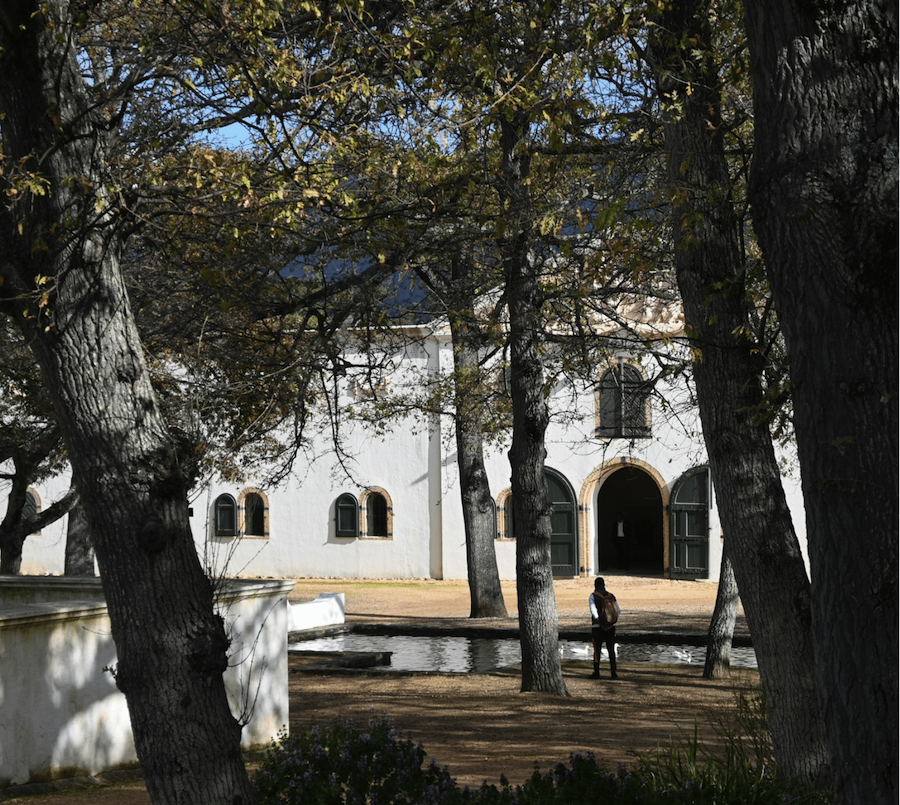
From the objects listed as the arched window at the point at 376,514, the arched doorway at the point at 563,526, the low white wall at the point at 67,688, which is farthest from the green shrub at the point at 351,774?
the arched window at the point at 376,514

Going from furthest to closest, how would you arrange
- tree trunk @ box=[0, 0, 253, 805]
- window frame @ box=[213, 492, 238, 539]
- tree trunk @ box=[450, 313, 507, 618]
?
window frame @ box=[213, 492, 238, 539]
tree trunk @ box=[450, 313, 507, 618]
tree trunk @ box=[0, 0, 253, 805]

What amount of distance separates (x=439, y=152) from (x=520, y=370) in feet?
14.5

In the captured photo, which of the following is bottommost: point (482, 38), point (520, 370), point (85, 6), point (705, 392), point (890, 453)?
point (890, 453)

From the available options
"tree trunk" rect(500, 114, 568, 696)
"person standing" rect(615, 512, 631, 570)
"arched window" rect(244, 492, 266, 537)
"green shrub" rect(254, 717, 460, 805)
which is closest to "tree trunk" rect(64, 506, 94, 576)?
"tree trunk" rect(500, 114, 568, 696)

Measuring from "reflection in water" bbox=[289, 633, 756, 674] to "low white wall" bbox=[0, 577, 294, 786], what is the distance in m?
6.53

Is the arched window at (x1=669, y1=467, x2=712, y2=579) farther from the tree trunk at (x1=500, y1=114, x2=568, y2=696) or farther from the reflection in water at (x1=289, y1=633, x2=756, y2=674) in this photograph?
the tree trunk at (x1=500, y1=114, x2=568, y2=696)

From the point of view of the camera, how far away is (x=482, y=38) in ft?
27.6

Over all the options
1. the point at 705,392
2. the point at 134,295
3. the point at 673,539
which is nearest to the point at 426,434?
the point at 673,539

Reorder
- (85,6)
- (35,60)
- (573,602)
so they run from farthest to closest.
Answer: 1. (573,602)
2. (85,6)
3. (35,60)

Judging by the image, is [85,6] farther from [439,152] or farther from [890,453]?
[890,453]

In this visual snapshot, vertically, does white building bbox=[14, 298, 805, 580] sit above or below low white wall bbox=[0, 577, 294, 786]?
above

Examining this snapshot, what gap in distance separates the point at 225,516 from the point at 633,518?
13.4 metres

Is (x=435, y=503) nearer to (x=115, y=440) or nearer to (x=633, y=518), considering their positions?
(x=633, y=518)

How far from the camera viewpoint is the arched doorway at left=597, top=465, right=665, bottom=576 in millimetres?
36125
